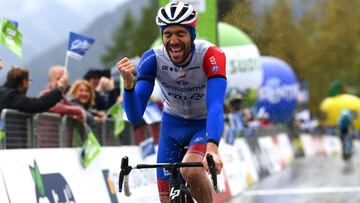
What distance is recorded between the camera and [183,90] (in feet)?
22.5

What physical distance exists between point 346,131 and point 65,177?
1947 centimetres

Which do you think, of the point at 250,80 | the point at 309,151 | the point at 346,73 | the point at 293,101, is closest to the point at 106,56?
the point at 346,73

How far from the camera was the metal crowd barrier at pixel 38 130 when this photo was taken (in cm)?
860

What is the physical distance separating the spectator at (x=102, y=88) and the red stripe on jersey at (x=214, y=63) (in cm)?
535

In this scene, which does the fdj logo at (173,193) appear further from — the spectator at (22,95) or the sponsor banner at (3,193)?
the spectator at (22,95)

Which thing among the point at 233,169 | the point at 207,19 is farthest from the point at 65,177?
the point at 233,169

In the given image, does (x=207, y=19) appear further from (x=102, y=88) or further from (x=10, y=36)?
(x=10, y=36)

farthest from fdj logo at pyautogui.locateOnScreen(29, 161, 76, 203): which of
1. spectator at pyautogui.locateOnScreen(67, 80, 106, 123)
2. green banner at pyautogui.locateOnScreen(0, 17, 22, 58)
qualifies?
spectator at pyautogui.locateOnScreen(67, 80, 106, 123)

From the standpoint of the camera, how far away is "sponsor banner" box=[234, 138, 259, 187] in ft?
60.5

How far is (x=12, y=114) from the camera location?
28.4 ft

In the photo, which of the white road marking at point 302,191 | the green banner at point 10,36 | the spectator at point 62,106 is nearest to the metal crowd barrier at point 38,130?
the spectator at point 62,106

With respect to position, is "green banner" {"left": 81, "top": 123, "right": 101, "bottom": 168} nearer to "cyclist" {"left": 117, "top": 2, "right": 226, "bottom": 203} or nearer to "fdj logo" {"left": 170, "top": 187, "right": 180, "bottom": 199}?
"cyclist" {"left": 117, "top": 2, "right": 226, "bottom": 203}

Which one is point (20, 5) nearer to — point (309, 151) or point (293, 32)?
point (309, 151)

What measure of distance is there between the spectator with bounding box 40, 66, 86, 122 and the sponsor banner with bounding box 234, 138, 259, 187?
27.1 ft
